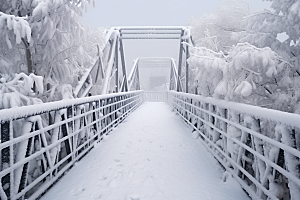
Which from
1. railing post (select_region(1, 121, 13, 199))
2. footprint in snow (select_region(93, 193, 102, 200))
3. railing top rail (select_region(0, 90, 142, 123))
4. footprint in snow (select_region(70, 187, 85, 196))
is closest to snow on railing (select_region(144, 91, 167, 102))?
railing top rail (select_region(0, 90, 142, 123))

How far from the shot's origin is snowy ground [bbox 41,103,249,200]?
224 cm

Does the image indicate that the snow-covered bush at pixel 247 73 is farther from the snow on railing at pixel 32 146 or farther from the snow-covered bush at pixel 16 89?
the snow-covered bush at pixel 16 89

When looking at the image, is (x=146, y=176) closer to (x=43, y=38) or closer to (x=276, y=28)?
(x=43, y=38)

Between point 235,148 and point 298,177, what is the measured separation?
1.08m

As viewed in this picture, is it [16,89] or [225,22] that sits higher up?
[225,22]

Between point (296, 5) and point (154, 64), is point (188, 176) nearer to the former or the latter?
point (296, 5)

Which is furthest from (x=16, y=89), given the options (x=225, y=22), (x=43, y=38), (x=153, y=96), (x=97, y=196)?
A: (x=153, y=96)

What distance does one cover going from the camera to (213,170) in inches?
118

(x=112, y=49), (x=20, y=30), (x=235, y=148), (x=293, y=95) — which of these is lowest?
(x=235, y=148)

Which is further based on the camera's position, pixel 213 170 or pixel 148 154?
pixel 148 154

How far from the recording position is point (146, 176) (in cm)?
267

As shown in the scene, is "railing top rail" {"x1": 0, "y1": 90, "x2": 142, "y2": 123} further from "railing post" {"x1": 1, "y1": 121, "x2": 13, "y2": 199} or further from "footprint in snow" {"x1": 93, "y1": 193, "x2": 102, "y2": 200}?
"footprint in snow" {"x1": 93, "y1": 193, "x2": 102, "y2": 200}

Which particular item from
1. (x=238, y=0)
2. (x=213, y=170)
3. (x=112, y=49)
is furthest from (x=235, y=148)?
(x=112, y=49)

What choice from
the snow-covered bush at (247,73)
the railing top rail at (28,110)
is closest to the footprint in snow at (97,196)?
the railing top rail at (28,110)
